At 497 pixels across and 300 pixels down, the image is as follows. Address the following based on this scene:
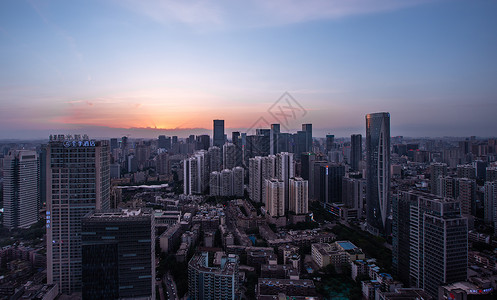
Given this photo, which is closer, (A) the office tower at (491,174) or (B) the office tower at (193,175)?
(A) the office tower at (491,174)

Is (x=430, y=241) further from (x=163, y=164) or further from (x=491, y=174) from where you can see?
(x=163, y=164)

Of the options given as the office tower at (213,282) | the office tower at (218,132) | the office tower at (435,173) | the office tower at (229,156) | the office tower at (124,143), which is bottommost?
the office tower at (213,282)

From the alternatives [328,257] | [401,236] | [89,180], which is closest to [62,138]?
[89,180]

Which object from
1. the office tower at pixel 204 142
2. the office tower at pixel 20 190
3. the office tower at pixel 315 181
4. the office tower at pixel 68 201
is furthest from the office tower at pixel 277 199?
the office tower at pixel 204 142

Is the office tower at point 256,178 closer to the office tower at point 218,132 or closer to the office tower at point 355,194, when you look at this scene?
the office tower at point 355,194

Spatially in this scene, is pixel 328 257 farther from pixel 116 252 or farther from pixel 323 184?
pixel 323 184

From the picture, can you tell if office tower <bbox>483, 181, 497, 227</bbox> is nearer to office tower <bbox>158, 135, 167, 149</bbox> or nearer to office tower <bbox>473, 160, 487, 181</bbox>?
office tower <bbox>473, 160, 487, 181</bbox>
